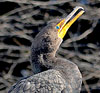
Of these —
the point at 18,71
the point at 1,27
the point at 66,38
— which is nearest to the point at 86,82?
the point at 66,38

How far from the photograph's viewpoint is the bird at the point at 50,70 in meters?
2.80

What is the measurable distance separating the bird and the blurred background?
3.31 metres

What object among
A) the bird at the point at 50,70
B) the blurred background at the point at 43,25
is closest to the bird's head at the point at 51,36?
the bird at the point at 50,70

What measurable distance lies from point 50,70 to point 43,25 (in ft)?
12.2

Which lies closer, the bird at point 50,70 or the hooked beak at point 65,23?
the bird at point 50,70

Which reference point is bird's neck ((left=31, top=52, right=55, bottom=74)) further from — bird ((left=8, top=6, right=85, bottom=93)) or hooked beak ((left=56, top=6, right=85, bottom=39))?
hooked beak ((left=56, top=6, right=85, bottom=39))

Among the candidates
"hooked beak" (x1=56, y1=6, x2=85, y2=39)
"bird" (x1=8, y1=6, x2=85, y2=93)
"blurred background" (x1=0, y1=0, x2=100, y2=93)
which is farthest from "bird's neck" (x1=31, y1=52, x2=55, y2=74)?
"blurred background" (x1=0, y1=0, x2=100, y2=93)

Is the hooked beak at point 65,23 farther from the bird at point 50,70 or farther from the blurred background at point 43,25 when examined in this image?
the blurred background at point 43,25

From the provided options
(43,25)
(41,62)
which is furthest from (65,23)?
(43,25)

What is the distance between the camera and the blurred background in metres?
6.54

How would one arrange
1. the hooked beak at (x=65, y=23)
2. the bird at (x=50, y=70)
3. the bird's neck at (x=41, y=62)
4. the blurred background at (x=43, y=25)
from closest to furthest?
the bird at (x=50, y=70) < the bird's neck at (x=41, y=62) < the hooked beak at (x=65, y=23) < the blurred background at (x=43, y=25)

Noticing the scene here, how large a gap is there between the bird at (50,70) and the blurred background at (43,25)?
10.9 feet

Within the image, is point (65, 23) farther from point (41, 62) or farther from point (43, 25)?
point (43, 25)

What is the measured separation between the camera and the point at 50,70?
2.91 metres
